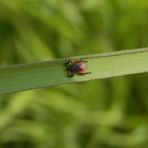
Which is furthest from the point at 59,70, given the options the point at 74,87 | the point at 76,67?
the point at 74,87

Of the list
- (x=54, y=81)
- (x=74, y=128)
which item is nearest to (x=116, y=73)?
(x=54, y=81)

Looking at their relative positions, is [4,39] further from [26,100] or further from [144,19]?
[144,19]

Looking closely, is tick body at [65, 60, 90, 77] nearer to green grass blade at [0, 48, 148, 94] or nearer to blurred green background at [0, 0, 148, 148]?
green grass blade at [0, 48, 148, 94]

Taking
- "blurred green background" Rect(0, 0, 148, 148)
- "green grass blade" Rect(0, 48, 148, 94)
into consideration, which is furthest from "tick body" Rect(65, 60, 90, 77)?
"blurred green background" Rect(0, 0, 148, 148)

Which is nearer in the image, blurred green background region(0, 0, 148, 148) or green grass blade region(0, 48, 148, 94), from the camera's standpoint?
green grass blade region(0, 48, 148, 94)

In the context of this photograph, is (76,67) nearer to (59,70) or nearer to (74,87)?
(59,70)

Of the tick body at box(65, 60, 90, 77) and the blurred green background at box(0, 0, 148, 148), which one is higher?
the blurred green background at box(0, 0, 148, 148)
